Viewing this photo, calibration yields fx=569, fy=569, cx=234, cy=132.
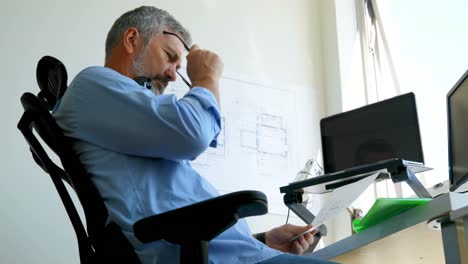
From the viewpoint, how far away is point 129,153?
3.88 feet

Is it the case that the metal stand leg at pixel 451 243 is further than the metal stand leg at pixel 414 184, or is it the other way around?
the metal stand leg at pixel 414 184

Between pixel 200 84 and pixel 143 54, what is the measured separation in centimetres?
26

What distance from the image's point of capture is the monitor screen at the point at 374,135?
6.40 feet

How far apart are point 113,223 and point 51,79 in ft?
1.50

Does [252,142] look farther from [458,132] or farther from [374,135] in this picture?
[458,132]

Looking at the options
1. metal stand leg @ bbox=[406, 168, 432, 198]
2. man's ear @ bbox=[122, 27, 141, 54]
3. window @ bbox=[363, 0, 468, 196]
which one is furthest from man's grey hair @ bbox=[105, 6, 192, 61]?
window @ bbox=[363, 0, 468, 196]

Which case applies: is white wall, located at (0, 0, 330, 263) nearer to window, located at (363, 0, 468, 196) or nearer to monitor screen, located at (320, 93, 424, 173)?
window, located at (363, 0, 468, 196)

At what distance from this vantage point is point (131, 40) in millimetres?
1551

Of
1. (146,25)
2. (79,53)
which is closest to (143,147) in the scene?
(146,25)

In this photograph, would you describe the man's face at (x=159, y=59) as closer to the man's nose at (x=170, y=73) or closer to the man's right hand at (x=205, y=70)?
the man's nose at (x=170, y=73)

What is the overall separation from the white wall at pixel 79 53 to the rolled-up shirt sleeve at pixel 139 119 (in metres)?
0.88

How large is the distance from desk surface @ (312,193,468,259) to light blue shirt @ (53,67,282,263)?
0.90 feet

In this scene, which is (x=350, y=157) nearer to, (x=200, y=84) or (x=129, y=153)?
(x=200, y=84)

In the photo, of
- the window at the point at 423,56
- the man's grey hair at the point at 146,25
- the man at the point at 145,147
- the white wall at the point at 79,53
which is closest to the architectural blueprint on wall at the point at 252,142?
the white wall at the point at 79,53
